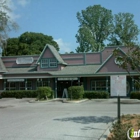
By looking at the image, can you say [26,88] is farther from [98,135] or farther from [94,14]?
[94,14]

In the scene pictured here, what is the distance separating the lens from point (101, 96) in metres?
31.8

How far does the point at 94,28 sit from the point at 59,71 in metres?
31.0

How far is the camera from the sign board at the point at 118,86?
11.0 meters

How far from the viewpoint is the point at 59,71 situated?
119ft

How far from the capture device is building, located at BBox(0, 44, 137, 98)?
109 ft

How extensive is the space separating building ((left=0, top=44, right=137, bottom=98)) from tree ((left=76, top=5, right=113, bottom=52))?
23493 millimetres

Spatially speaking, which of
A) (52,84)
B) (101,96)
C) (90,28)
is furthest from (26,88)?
(90,28)

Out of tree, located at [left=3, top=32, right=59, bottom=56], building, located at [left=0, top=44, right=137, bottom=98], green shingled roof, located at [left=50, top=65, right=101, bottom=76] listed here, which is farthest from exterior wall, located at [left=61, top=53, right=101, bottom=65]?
tree, located at [left=3, top=32, right=59, bottom=56]

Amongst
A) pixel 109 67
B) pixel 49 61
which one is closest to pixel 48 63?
pixel 49 61

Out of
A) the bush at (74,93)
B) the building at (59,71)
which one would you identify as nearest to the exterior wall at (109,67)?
the building at (59,71)

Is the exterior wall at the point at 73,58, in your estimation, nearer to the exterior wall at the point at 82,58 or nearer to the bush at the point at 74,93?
the exterior wall at the point at 82,58

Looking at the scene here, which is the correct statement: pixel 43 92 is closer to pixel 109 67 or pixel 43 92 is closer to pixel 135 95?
pixel 109 67

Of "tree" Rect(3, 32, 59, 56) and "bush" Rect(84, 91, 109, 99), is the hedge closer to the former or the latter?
"bush" Rect(84, 91, 109, 99)

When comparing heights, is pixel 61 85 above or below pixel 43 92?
above
